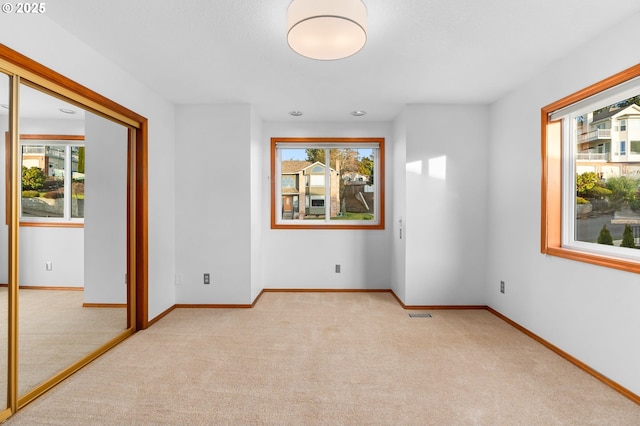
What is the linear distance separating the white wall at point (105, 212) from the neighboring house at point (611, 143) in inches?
160

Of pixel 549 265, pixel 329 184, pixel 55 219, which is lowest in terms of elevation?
pixel 549 265

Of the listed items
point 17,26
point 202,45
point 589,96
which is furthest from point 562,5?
point 17,26

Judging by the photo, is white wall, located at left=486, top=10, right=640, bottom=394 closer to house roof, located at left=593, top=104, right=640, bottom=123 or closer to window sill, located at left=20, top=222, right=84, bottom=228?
house roof, located at left=593, top=104, right=640, bottom=123

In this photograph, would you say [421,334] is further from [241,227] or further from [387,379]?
[241,227]

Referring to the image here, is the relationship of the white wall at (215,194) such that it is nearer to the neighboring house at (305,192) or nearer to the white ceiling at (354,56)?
the white ceiling at (354,56)

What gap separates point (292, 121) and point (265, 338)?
2995mm

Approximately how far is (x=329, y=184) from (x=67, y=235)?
3.29 meters

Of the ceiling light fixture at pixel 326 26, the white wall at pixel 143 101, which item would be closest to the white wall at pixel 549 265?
the ceiling light fixture at pixel 326 26

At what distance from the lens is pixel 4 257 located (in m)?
2.06

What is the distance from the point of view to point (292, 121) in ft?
15.9

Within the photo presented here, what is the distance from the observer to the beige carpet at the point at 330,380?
1997 mm

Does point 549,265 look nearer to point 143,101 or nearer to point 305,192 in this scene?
point 305,192

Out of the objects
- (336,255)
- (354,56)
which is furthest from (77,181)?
(336,255)

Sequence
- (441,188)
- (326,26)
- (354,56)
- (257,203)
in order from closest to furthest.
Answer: (326,26)
(354,56)
(441,188)
(257,203)
